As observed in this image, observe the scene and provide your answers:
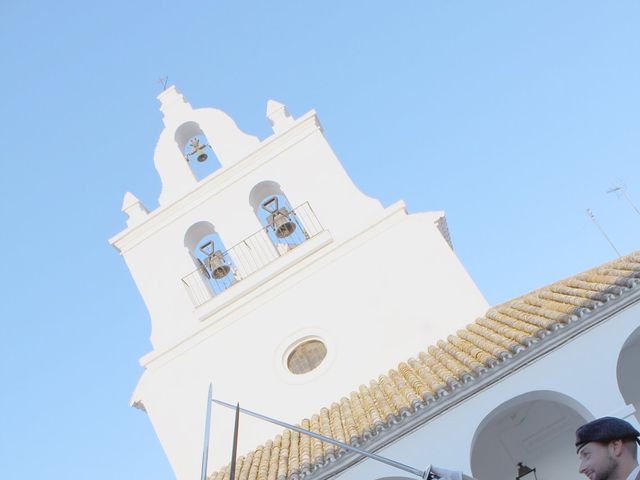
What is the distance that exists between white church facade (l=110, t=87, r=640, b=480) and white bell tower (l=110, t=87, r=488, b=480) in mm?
25

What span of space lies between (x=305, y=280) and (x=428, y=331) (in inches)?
90.1

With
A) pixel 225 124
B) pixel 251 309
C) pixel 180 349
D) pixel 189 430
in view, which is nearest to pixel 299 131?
pixel 225 124

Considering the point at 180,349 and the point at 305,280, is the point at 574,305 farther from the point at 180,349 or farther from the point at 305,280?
the point at 180,349

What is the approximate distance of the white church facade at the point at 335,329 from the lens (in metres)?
9.95

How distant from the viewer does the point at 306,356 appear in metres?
13.2

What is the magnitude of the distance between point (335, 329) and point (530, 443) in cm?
347

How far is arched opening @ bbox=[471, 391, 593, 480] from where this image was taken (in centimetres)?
1128

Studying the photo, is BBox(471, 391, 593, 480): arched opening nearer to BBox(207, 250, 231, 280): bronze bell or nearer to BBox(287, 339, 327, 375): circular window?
BBox(287, 339, 327, 375): circular window

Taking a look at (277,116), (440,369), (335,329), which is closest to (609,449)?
(440,369)

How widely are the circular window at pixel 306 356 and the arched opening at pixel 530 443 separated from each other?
2931 millimetres

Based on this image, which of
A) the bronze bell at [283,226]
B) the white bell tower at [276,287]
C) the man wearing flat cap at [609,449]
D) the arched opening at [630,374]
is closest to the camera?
the man wearing flat cap at [609,449]

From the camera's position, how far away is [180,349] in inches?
534

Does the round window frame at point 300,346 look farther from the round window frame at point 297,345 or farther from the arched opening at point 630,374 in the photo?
the arched opening at point 630,374

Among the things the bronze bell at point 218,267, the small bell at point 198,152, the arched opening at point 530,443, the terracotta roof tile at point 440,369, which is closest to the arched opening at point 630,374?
the arched opening at point 530,443
